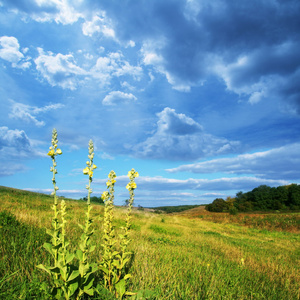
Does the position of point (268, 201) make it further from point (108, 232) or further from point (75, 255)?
point (75, 255)

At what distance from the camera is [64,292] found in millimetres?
2451

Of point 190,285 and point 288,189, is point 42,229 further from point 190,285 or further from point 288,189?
point 288,189

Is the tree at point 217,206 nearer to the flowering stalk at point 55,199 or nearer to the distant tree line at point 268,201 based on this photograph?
the distant tree line at point 268,201

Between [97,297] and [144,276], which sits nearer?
[97,297]

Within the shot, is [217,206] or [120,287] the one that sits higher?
[120,287]

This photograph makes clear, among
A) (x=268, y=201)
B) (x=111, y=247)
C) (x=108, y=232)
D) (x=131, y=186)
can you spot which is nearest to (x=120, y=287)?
(x=111, y=247)

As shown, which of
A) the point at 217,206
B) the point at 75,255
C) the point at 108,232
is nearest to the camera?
the point at 75,255

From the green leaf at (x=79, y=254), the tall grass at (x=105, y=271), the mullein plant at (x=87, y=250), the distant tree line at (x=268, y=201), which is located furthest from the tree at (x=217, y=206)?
the green leaf at (x=79, y=254)

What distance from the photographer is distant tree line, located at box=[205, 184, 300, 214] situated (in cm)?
5209

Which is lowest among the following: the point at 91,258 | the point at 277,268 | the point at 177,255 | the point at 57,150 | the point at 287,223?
the point at 287,223

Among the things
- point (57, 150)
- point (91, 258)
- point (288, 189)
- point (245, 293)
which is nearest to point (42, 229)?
point (91, 258)

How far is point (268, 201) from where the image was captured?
56.2 metres

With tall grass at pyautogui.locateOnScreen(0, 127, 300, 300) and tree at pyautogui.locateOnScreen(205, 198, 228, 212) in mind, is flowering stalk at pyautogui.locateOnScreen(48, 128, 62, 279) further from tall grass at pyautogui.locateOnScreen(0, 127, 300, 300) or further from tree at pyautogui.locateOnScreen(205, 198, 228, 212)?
tree at pyautogui.locateOnScreen(205, 198, 228, 212)

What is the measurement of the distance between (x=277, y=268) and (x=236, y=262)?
1244 millimetres
